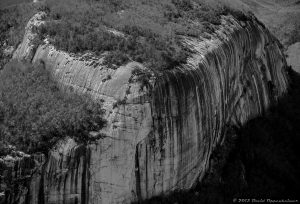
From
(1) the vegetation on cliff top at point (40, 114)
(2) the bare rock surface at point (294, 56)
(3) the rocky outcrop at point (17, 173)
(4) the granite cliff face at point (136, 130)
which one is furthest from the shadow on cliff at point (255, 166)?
(2) the bare rock surface at point (294, 56)

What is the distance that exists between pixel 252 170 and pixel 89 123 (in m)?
14.2

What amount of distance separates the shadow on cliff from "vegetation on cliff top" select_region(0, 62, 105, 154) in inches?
224

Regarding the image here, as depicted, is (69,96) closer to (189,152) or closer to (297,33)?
(189,152)

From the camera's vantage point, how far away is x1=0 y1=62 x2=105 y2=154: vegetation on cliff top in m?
Result: 20.5

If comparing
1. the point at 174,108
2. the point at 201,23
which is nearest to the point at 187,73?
the point at 174,108

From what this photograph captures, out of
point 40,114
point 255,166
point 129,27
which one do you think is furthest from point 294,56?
point 40,114

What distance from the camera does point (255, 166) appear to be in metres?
31.2

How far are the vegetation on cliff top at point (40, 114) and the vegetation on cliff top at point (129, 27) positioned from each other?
9.83ft

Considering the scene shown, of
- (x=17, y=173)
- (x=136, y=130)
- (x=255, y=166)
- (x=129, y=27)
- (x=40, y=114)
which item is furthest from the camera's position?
(x=255, y=166)

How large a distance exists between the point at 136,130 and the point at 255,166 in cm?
1267

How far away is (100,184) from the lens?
21406 mm

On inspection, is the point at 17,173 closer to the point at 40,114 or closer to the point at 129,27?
the point at 40,114

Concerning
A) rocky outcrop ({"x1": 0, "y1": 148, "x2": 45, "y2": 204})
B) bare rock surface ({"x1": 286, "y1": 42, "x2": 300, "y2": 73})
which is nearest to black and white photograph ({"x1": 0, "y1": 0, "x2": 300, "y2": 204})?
rocky outcrop ({"x1": 0, "y1": 148, "x2": 45, "y2": 204})

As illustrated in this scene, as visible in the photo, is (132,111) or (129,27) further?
(129,27)
